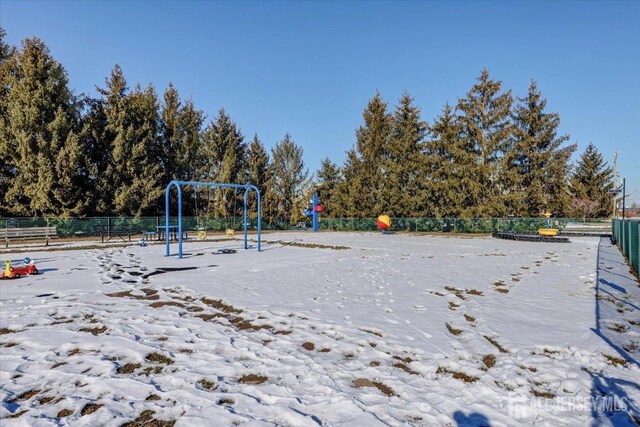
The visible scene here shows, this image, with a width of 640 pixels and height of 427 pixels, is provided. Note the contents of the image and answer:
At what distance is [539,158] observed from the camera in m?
39.2

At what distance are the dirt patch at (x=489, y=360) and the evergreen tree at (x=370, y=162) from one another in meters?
37.1

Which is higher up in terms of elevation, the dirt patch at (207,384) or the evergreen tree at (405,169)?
the evergreen tree at (405,169)

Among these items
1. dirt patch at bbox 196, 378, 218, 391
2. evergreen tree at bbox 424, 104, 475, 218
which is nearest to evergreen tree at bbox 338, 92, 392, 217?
evergreen tree at bbox 424, 104, 475, 218

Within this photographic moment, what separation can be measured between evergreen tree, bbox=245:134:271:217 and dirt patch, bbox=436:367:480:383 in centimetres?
3965

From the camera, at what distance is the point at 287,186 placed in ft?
159

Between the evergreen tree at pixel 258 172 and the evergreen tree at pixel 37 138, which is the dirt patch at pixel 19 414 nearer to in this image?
the evergreen tree at pixel 37 138

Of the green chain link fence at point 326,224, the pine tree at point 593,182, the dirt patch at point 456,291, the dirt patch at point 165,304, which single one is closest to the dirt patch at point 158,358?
the dirt patch at point 165,304

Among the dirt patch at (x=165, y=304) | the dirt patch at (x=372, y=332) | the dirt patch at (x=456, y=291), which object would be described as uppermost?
the dirt patch at (x=456, y=291)

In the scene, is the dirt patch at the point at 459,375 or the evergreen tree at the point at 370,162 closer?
the dirt patch at the point at 459,375

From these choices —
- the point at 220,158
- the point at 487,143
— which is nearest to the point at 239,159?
the point at 220,158

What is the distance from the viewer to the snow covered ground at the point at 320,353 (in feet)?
10.8

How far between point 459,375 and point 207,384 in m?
2.75

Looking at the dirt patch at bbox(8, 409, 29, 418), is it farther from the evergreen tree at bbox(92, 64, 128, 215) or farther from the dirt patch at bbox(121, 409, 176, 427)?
the evergreen tree at bbox(92, 64, 128, 215)

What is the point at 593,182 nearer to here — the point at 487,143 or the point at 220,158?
the point at 487,143
